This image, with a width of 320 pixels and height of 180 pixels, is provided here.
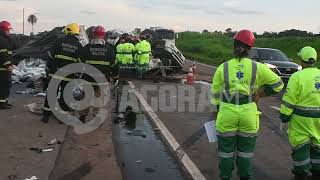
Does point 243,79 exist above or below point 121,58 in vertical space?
above

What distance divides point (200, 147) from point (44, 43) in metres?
13.1

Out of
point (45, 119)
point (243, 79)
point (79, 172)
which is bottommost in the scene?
point (79, 172)

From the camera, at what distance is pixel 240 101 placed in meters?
6.23

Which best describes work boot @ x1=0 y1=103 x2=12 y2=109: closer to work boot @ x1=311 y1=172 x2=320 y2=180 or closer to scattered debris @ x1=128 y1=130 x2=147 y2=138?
scattered debris @ x1=128 y1=130 x2=147 y2=138

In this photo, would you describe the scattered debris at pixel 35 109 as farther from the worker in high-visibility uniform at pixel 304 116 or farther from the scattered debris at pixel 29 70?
the worker in high-visibility uniform at pixel 304 116

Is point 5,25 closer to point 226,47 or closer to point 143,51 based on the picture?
point 143,51

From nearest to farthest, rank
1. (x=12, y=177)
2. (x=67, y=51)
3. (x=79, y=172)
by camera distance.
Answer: (x=12, y=177), (x=79, y=172), (x=67, y=51)

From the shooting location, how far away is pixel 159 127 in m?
11.5

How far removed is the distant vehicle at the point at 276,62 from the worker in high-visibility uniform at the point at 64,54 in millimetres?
12470

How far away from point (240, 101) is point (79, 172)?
2.73m

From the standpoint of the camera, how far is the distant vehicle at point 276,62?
2238 centimetres

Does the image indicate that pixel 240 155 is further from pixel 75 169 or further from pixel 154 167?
pixel 75 169

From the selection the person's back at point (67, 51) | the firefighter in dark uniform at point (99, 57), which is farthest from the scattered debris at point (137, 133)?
the person's back at point (67, 51)

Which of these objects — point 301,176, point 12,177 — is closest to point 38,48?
point 12,177
